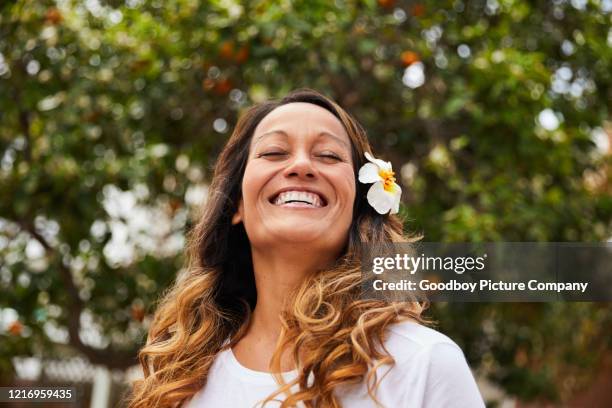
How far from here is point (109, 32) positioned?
15.8ft

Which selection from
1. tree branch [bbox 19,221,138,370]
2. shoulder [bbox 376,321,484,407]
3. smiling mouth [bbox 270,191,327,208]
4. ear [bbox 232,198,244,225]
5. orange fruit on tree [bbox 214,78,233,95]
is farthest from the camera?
tree branch [bbox 19,221,138,370]

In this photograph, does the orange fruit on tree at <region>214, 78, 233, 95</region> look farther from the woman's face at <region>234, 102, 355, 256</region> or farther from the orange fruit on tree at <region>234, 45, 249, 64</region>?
the woman's face at <region>234, 102, 355, 256</region>

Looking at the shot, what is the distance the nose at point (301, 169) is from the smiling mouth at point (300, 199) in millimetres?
44

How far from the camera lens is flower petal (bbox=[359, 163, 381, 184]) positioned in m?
2.09

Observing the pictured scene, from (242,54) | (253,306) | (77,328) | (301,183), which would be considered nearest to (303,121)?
(301,183)

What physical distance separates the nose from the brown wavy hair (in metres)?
0.18

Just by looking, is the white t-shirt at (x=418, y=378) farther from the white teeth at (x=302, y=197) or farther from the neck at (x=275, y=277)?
the white teeth at (x=302, y=197)

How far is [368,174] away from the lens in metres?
2.10

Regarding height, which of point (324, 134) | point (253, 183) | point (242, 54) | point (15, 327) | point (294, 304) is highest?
point (242, 54)

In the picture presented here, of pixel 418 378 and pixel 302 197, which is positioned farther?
pixel 302 197

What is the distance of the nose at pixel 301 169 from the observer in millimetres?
1998

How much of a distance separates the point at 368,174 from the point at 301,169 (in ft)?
0.63

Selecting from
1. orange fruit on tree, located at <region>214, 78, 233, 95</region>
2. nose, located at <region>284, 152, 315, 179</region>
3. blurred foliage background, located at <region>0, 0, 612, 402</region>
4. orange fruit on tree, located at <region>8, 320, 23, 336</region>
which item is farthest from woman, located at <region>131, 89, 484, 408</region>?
orange fruit on tree, located at <region>8, 320, 23, 336</region>

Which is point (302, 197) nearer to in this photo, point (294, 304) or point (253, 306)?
point (294, 304)
